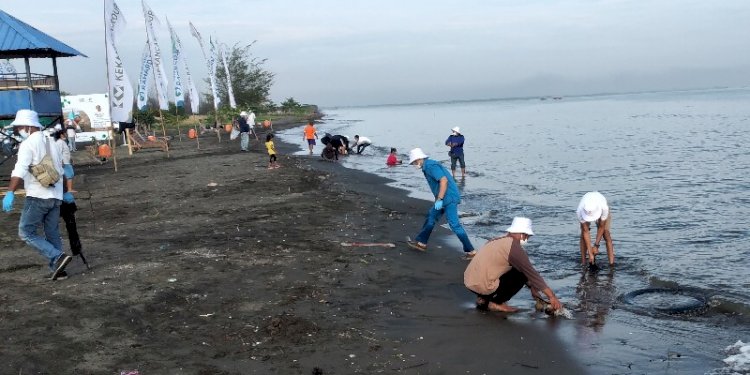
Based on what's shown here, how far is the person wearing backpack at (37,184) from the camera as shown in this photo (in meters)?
7.56

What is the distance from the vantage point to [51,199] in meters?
7.75

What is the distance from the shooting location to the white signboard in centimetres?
3724

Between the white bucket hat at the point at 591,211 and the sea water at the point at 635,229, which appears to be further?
the white bucket hat at the point at 591,211

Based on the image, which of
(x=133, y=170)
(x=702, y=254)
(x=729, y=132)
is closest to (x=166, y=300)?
(x=702, y=254)

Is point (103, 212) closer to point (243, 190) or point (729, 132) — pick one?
point (243, 190)

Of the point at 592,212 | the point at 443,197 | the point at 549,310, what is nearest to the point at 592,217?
the point at 592,212

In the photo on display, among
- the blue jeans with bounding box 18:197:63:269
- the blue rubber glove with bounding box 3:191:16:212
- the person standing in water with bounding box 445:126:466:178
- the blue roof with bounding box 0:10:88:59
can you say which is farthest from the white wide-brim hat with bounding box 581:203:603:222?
the blue roof with bounding box 0:10:88:59

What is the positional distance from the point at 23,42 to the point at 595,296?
16006 millimetres

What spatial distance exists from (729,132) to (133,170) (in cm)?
3346

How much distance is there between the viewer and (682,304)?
7.70m

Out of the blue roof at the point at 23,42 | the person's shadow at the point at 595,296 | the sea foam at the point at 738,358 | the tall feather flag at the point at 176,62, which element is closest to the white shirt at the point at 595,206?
the person's shadow at the point at 595,296

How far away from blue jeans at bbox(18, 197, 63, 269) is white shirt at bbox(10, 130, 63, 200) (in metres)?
0.09

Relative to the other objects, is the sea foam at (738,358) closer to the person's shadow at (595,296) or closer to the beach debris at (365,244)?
the person's shadow at (595,296)

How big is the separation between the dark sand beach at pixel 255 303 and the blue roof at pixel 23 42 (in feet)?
20.1
